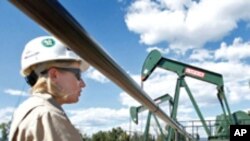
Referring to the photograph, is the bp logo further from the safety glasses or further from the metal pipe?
the metal pipe

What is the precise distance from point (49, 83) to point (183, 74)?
51.4 ft

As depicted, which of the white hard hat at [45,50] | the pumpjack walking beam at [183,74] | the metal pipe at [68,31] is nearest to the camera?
the metal pipe at [68,31]

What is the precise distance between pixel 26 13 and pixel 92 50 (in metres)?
0.16

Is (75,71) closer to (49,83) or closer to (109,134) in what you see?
(49,83)

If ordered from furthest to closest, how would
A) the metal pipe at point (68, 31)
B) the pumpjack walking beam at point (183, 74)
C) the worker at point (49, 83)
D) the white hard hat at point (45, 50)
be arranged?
1. the pumpjack walking beam at point (183, 74)
2. the white hard hat at point (45, 50)
3. the worker at point (49, 83)
4. the metal pipe at point (68, 31)

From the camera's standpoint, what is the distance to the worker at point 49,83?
26.3 inches

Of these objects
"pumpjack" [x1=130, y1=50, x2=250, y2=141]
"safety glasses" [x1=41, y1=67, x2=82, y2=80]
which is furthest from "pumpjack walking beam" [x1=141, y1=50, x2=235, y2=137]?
"safety glasses" [x1=41, y1=67, x2=82, y2=80]

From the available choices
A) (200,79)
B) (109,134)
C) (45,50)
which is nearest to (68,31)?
(45,50)

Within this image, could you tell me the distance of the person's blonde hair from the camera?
81 cm

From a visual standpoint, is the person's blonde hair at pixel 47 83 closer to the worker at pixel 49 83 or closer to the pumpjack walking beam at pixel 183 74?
the worker at pixel 49 83

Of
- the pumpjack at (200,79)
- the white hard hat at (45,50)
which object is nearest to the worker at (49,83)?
the white hard hat at (45,50)

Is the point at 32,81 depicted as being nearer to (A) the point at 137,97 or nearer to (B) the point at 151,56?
(A) the point at 137,97

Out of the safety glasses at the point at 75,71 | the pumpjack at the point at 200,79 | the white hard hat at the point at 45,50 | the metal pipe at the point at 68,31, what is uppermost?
the pumpjack at the point at 200,79

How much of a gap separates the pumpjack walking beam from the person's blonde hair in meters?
15.0
